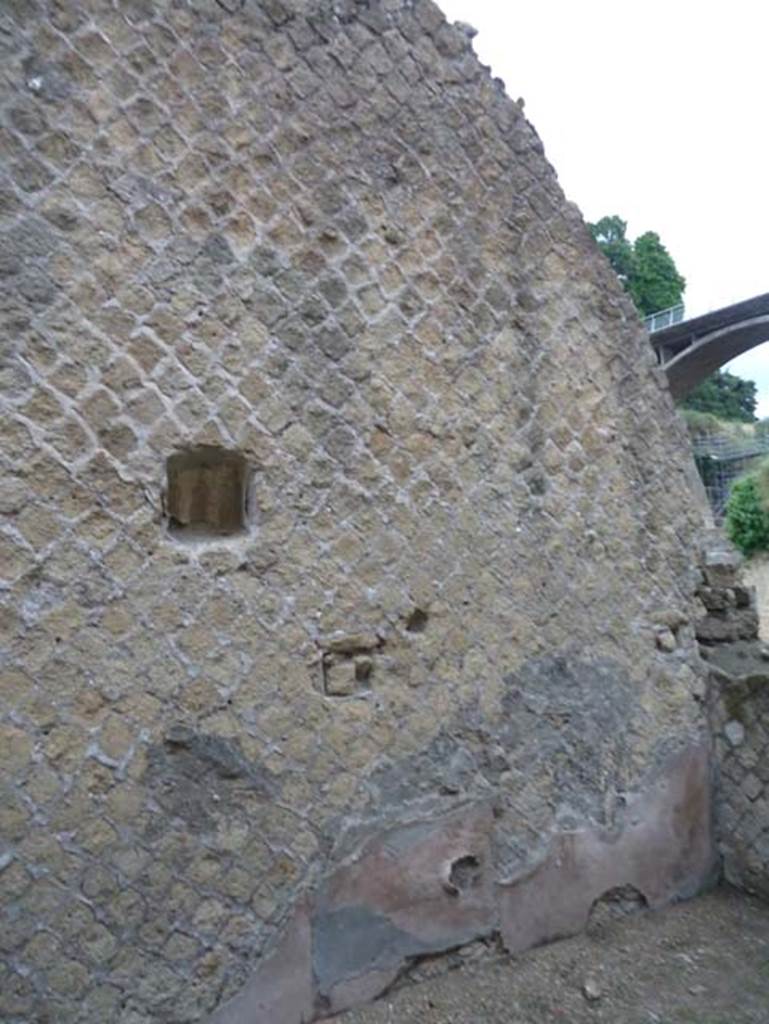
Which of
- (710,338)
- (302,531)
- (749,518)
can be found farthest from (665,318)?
(302,531)

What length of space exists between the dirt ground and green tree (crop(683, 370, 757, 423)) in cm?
2514

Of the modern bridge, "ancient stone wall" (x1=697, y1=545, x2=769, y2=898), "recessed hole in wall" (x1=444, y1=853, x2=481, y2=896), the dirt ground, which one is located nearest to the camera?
the dirt ground

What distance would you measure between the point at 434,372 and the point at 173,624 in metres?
1.29

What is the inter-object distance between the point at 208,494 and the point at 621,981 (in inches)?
88.3

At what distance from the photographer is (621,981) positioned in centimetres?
279

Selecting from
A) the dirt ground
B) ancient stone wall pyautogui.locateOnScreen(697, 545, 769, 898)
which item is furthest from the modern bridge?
the dirt ground

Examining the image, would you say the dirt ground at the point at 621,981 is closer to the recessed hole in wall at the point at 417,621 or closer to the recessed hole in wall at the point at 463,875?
the recessed hole in wall at the point at 463,875

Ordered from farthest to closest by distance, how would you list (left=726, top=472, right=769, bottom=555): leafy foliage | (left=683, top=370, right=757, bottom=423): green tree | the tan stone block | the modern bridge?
(left=683, top=370, right=757, bottom=423): green tree
the modern bridge
(left=726, top=472, right=769, bottom=555): leafy foliage
the tan stone block

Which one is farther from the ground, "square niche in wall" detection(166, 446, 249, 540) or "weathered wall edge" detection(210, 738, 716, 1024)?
"square niche in wall" detection(166, 446, 249, 540)

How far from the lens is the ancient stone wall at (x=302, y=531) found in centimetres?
215

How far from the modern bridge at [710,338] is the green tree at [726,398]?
7300 millimetres

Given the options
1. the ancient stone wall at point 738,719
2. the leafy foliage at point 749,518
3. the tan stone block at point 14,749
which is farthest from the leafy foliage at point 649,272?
the tan stone block at point 14,749

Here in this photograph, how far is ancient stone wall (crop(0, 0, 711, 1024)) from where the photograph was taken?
2.15 metres

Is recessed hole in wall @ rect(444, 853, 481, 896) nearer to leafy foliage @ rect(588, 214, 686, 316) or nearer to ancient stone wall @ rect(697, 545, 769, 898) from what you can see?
ancient stone wall @ rect(697, 545, 769, 898)
